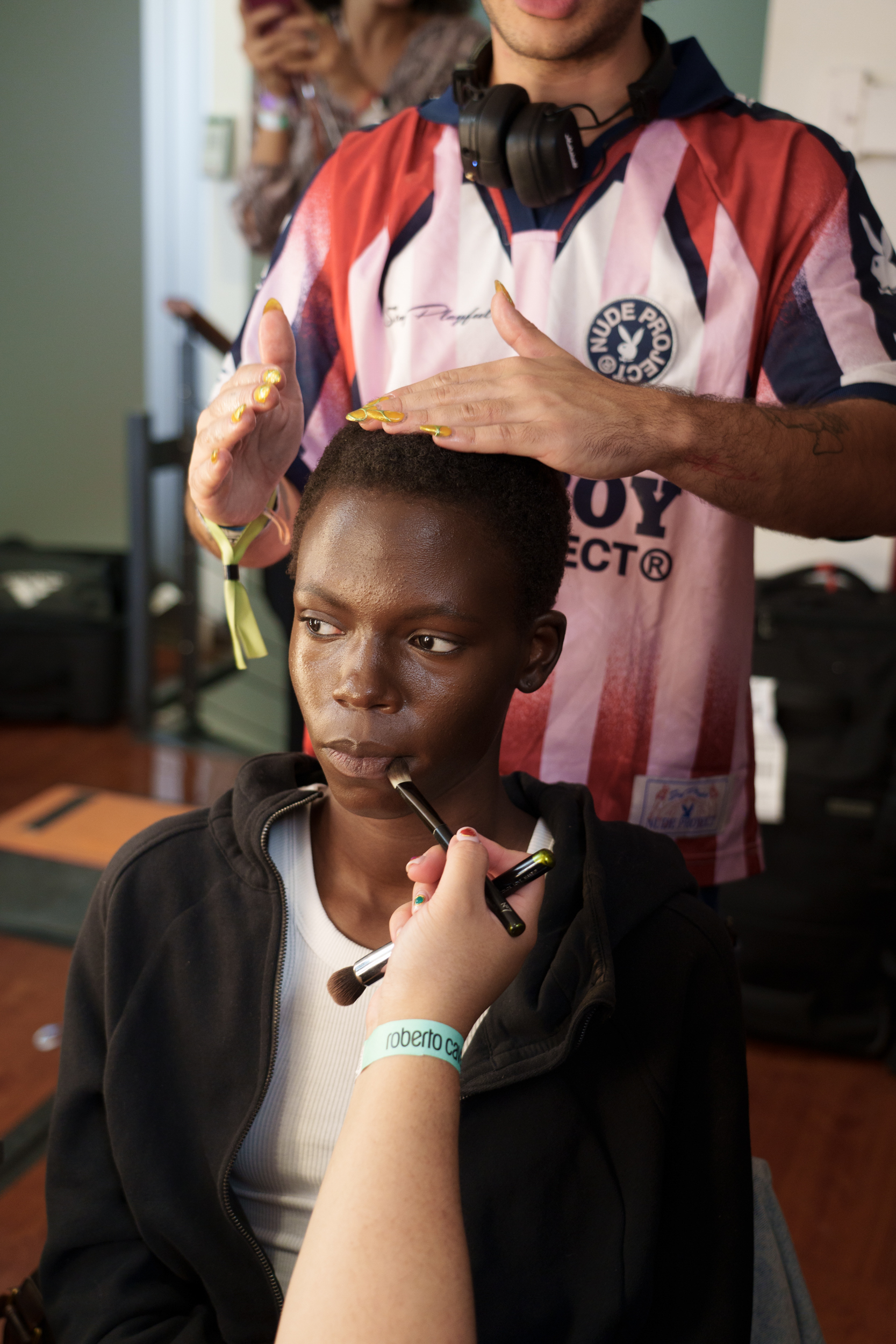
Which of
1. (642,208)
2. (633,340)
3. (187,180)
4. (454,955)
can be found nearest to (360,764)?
(454,955)

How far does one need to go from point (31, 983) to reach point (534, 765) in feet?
5.54

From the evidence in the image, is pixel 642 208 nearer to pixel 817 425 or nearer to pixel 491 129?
pixel 491 129

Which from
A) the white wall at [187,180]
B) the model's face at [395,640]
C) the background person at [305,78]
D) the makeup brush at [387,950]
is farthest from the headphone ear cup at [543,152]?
the white wall at [187,180]

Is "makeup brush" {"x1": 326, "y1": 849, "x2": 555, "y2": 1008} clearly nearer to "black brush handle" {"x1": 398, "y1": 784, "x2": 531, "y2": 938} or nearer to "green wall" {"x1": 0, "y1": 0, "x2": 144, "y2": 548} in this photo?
"black brush handle" {"x1": 398, "y1": 784, "x2": 531, "y2": 938}

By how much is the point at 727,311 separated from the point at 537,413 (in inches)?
16.8

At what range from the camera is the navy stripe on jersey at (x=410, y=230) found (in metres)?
1.28

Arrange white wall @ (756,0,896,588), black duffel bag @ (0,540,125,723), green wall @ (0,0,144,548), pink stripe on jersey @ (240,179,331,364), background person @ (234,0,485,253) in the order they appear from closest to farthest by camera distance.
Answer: pink stripe on jersey @ (240,179,331,364)
white wall @ (756,0,896,588)
background person @ (234,0,485,253)
green wall @ (0,0,144,548)
black duffel bag @ (0,540,125,723)

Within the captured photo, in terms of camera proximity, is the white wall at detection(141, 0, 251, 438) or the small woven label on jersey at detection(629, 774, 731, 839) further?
the white wall at detection(141, 0, 251, 438)

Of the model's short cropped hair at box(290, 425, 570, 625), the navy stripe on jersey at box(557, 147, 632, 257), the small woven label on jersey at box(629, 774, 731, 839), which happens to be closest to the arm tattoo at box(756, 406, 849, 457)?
the model's short cropped hair at box(290, 425, 570, 625)

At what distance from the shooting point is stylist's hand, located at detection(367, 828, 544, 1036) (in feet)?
2.30

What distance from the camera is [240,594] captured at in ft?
3.80

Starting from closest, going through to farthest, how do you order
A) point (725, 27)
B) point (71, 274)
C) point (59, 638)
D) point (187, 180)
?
point (725, 27) < point (59, 638) < point (71, 274) < point (187, 180)

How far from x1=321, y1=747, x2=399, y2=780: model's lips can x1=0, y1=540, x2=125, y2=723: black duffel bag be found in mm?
3358

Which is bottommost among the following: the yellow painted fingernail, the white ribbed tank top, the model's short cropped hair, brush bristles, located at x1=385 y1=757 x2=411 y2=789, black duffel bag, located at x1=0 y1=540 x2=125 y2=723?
black duffel bag, located at x1=0 y1=540 x2=125 y2=723
